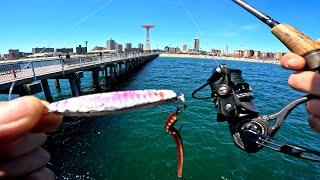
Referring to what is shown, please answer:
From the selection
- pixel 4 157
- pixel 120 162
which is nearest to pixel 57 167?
pixel 120 162

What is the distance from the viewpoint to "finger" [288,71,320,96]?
2.42m

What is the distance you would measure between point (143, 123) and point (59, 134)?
539 cm

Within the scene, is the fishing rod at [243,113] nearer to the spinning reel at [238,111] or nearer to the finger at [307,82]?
the spinning reel at [238,111]

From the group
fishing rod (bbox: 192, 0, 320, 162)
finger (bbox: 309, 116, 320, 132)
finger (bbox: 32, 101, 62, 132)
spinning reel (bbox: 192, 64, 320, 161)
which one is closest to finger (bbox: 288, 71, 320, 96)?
finger (bbox: 309, 116, 320, 132)

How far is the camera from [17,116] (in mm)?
1652

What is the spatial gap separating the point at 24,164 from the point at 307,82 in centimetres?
248

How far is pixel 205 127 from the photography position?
58.5 feet

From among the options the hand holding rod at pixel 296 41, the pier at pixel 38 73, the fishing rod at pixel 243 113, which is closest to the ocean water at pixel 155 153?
the pier at pixel 38 73

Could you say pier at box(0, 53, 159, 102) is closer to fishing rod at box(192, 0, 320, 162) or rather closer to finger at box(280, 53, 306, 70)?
fishing rod at box(192, 0, 320, 162)

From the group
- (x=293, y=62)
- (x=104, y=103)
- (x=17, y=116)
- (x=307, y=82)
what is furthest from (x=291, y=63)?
(x=17, y=116)

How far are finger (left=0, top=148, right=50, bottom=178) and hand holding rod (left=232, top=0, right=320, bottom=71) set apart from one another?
2.59 meters

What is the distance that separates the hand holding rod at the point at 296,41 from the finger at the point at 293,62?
0.22ft

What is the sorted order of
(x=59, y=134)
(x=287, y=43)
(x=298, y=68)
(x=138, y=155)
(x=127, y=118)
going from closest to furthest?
(x=298, y=68), (x=287, y=43), (x=138, y=155), (x=59, y=134), (x=127, y=118)

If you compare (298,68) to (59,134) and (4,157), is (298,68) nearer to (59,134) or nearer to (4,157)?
(4,157)
